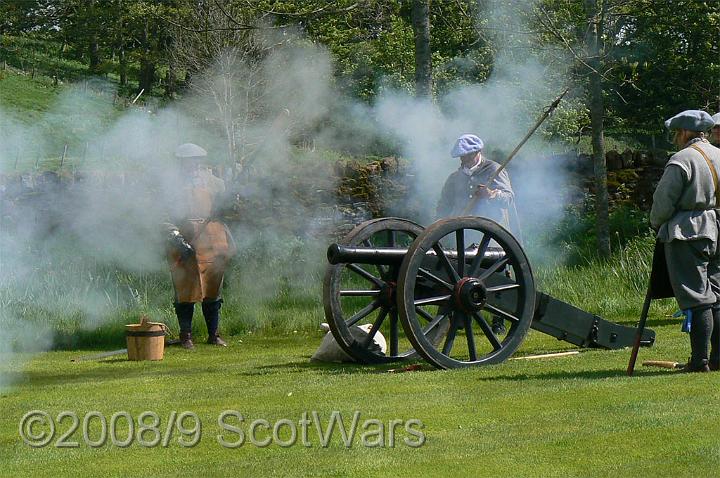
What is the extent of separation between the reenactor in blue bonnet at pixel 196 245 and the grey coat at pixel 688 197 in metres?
5.21

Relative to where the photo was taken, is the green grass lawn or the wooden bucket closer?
the green grass lawn

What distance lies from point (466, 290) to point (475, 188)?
2418 mm

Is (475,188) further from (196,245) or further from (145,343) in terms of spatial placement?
(145,343)

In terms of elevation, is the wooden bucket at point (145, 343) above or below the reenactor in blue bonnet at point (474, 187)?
below

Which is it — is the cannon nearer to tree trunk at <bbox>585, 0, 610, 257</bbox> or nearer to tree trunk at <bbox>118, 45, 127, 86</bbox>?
tree trunk at <bbox>585, 0, 610, 257</bbox>

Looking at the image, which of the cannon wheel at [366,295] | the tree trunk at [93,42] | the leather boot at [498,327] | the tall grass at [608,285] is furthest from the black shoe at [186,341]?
the tree trunk at [93,42]

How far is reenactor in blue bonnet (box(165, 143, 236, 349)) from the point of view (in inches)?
478

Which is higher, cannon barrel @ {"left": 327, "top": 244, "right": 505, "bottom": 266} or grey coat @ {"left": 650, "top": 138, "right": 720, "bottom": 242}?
grey coat @ {"left": 650, "top": 138, "right": 720, "bottom": 242}

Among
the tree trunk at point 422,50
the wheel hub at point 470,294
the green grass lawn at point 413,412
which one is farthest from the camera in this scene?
the tree trunk at point 422,50

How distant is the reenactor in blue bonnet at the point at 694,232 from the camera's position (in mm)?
8258

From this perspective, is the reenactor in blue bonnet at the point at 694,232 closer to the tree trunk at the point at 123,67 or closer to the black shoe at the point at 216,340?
the black shoe at the point at 216,340

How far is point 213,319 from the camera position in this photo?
12.4m

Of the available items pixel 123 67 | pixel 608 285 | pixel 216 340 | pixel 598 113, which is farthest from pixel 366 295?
pixel 123 67

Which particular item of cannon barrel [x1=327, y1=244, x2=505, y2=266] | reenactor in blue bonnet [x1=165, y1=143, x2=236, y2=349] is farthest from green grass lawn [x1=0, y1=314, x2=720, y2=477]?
reenactor in blue bonnet [x1=165, y1=143, x2=236, y2=349]
